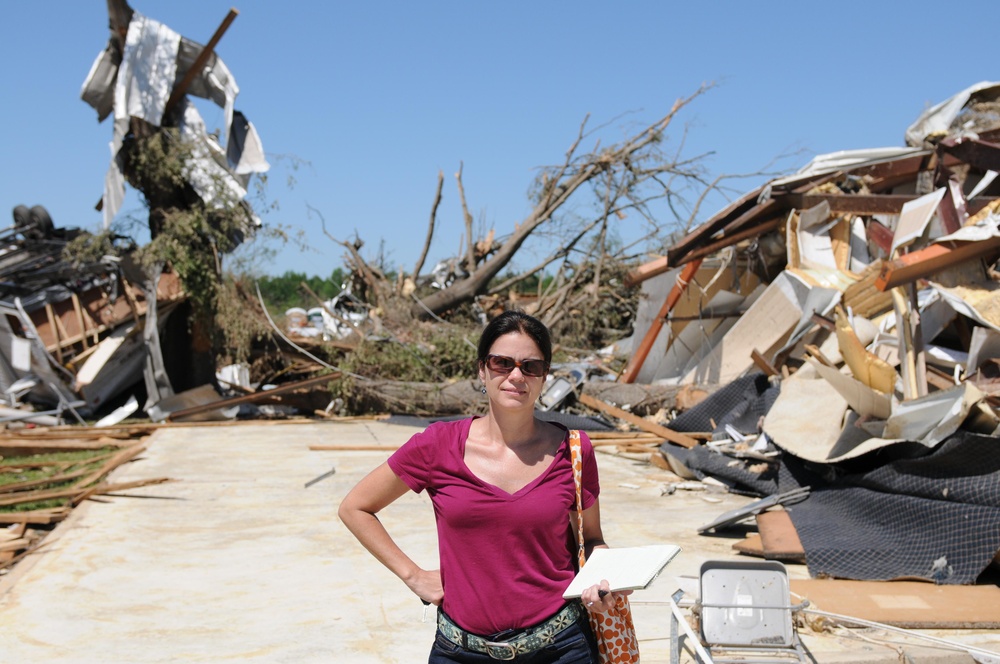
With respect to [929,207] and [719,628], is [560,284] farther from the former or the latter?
[719,628]

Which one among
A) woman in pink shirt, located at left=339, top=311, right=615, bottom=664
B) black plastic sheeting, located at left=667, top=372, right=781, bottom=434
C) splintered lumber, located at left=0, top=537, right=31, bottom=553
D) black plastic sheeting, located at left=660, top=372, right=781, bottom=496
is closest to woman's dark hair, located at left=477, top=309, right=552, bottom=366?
woman in pink shirt, located at left=339, top=311, right=615, bottom=664

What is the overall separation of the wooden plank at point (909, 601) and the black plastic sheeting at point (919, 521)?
0.13 m

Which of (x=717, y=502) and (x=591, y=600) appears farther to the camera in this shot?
(x=717, y=502)

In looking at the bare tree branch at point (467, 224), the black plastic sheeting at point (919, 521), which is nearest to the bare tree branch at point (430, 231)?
the bare tree branch at point (467, 224)

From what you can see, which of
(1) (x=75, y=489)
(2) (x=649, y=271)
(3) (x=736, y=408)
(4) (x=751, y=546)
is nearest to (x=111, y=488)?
(1) (x=75, y=489)

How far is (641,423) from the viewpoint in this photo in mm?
10195

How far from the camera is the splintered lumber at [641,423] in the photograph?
9.34m

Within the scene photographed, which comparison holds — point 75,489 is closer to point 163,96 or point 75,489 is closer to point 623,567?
point 623,567

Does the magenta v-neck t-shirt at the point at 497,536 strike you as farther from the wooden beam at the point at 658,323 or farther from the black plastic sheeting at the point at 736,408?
the wooden beam at the point at 658,323

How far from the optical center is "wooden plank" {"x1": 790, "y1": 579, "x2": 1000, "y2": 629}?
4.25 m

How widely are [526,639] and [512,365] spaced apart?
71 cm

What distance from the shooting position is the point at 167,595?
491cm

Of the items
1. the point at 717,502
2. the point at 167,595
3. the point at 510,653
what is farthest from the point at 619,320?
the point at 510,653

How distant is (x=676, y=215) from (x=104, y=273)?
890cm
